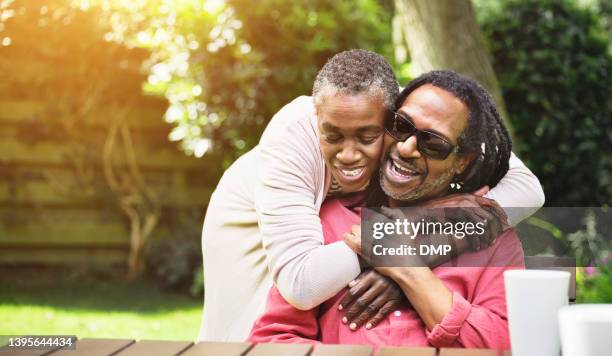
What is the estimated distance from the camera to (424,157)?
2.02 m

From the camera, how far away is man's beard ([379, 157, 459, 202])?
2.04 m

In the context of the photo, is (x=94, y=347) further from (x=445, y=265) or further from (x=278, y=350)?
(x=445, y=265)

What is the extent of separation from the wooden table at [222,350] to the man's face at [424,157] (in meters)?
0.62

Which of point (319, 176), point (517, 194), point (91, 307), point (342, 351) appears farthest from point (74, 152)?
point (342, 351)

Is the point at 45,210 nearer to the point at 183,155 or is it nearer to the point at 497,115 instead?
the point at 183,155

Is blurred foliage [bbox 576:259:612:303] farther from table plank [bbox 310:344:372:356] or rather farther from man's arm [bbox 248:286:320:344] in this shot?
table plank [bbox 310:344:372:356]

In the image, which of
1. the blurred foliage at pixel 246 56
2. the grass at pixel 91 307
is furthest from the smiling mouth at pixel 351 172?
the grass at pixel 91 307

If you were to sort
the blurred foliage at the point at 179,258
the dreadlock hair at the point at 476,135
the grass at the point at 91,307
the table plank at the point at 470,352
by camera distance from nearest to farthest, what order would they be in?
the table plank at the point at 470,352
the dreadlock hair at the point at 476,135
the grass at the point at 91,307
the blurred foliage at the point at 179,258

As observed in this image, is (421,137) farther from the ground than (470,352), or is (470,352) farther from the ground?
(421,137)

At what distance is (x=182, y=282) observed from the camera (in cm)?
517

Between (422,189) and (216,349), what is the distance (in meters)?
0.76

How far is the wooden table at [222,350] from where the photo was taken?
1.46 m

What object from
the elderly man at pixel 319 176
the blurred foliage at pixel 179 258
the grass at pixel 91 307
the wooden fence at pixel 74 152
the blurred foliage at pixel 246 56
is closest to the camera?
the elderly man at pixel 319 176

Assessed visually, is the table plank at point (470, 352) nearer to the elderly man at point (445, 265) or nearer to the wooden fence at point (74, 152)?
the elderly man at point (445, 265)
